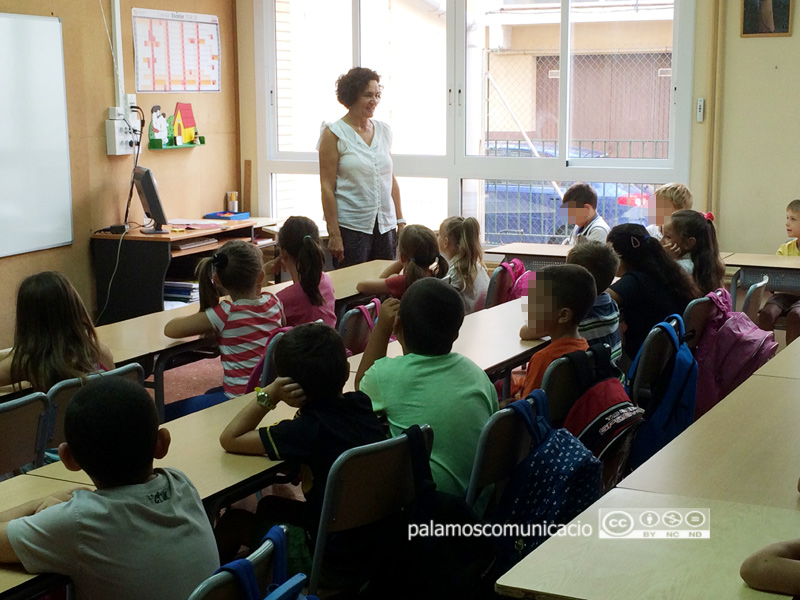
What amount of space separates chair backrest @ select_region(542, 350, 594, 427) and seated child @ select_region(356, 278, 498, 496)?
19 centimetres

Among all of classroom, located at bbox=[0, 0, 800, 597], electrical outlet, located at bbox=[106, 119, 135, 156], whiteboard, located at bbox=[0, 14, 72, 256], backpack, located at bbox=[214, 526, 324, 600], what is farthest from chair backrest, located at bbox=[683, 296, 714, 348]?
electrical outlet, located at bbox=[106, 119, 135, 156]

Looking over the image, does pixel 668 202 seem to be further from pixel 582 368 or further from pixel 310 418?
pixel 310 418

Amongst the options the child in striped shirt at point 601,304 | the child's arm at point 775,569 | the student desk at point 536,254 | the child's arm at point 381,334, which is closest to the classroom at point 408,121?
the student desk at point 536,254

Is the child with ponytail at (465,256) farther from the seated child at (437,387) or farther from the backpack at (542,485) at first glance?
the backpack at (542,485)

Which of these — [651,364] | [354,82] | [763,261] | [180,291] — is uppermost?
[354,82]

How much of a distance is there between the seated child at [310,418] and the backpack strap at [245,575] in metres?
0.74

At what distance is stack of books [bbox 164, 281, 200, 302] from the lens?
559 cm

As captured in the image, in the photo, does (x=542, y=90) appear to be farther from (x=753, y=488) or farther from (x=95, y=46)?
(x=753, y=488)

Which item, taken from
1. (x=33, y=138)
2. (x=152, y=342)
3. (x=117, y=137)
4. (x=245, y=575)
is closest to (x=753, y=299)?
(x=152, y=342)

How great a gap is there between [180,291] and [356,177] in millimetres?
1371

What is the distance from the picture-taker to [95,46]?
5617mm

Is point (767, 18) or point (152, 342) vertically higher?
point (767, 18)

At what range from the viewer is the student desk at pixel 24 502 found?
1.55 meters

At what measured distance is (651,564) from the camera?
147 cm
